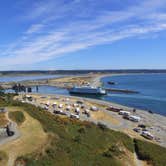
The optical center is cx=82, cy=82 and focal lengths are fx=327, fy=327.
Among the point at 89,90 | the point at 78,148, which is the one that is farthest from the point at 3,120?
the point at 89,90

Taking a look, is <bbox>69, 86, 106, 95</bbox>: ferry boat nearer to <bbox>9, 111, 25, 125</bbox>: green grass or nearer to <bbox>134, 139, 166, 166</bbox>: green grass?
<bbox>134, 139, 166, 166</bbox>: green grass

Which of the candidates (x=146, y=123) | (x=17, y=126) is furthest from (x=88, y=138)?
(x=146, y=123)

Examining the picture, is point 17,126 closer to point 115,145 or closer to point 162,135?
point 115,145

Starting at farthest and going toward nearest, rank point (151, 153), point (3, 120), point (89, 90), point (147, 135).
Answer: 1. point (89, 90)
2. point (147, 135)
3. point (3, 120)
4. point (151, 153)

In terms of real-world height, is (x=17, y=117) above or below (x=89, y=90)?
above

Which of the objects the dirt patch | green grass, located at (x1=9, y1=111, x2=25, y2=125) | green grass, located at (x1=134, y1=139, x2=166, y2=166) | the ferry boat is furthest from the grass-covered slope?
the ferry boat

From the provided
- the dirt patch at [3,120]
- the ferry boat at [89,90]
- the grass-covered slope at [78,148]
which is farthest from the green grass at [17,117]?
the ferry boat at [89,90]

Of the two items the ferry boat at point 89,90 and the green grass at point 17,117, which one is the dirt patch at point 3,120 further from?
the ferry boat at point 89,90

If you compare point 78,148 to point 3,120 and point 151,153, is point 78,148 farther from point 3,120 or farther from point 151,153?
point 3,120
